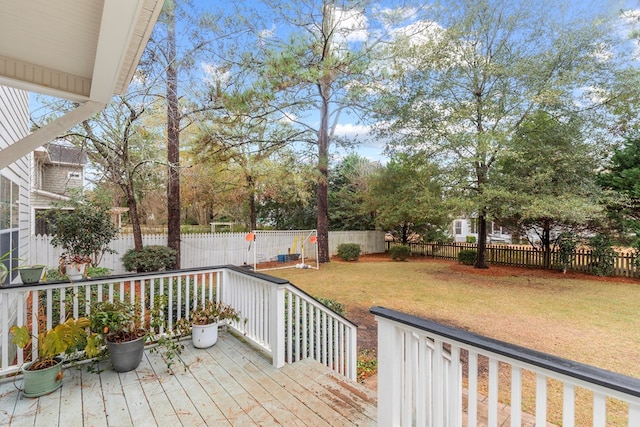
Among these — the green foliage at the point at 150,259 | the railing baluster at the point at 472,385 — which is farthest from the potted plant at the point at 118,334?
the green foliage at the point at 150,259

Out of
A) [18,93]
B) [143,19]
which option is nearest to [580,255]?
[143,19]

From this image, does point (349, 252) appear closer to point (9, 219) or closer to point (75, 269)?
point (75, 269)

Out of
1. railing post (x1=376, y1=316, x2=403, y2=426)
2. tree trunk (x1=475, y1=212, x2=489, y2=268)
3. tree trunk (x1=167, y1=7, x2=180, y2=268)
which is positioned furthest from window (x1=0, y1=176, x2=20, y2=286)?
tree trunk (x1=475, y1=212, x2=489, y2=268)

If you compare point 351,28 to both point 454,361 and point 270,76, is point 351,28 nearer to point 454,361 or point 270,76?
point 270,76

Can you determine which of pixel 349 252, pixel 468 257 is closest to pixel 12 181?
pixel 349 252

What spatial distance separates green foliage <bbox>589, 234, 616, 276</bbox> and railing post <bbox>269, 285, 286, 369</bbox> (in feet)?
37.2

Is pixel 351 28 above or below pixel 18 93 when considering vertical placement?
above

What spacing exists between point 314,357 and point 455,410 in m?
2.01

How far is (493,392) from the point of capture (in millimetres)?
1441

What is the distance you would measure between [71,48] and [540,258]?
13765 mm

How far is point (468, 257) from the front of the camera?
473 inches

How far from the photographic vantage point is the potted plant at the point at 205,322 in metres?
3.30

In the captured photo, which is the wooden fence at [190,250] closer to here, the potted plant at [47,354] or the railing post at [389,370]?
the potted plant at [47,354]

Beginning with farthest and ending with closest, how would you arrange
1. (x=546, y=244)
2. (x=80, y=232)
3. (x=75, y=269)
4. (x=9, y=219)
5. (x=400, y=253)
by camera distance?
1. (x=400, y=253)
2. (x=546, y=244)
3. (x=80, y=232)
4. (x=75, y=269)
5. (x=9, y=219)
